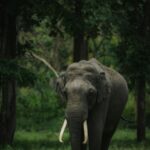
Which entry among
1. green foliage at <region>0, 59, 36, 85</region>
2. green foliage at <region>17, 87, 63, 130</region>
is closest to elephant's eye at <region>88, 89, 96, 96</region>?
green foliage at <region>0, 59, 36, 85</region>

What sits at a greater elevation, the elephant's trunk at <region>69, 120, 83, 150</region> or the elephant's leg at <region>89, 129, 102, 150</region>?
the elephant's trunk at <region>69, 120, 83, 150</region>

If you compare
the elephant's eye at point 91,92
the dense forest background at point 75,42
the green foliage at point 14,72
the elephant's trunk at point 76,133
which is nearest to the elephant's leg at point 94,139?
the elephant's trunk at point 76,133

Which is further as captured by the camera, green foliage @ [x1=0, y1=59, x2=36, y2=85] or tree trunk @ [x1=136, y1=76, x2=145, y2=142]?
tree trunk @ [x1=136, y1=76, x2=145, y2=142]

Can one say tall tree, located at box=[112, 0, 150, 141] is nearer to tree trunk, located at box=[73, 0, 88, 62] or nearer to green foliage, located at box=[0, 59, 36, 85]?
tree trunk, located at box=[73, 0, 88, 62]

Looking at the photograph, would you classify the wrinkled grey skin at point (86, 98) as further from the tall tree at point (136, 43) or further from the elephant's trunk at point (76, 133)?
the tall tree at point (136, 43)

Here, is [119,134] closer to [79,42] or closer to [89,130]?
[79,42]

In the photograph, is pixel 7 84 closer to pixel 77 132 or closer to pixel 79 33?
pixel 79 33

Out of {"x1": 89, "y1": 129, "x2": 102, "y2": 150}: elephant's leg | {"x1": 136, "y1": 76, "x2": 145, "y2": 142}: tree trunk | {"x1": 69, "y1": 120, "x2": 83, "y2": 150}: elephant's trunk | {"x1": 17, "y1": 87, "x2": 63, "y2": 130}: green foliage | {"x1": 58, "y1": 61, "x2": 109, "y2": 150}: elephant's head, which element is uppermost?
{"x1": 58, "y1": 61, "x2": 109, "y2": 150}: elephant's head

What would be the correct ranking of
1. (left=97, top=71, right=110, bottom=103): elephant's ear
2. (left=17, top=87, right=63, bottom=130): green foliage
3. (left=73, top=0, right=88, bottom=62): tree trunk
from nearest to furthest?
(left=97, top=71, right=110, bottom=103): elephant's ear, (left=73, top=0, right=88, bottom=62): tree trunk, (left=17, top=87, right=63, bottom=130): green foliage

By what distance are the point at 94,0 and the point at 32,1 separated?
2.45m

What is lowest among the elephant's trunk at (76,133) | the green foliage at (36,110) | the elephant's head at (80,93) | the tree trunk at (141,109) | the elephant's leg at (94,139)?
the green foliage at (36,110)

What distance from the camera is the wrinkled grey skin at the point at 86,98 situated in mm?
15469

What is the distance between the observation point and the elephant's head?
15.4 m

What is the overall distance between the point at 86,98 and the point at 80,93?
0.67 ft
